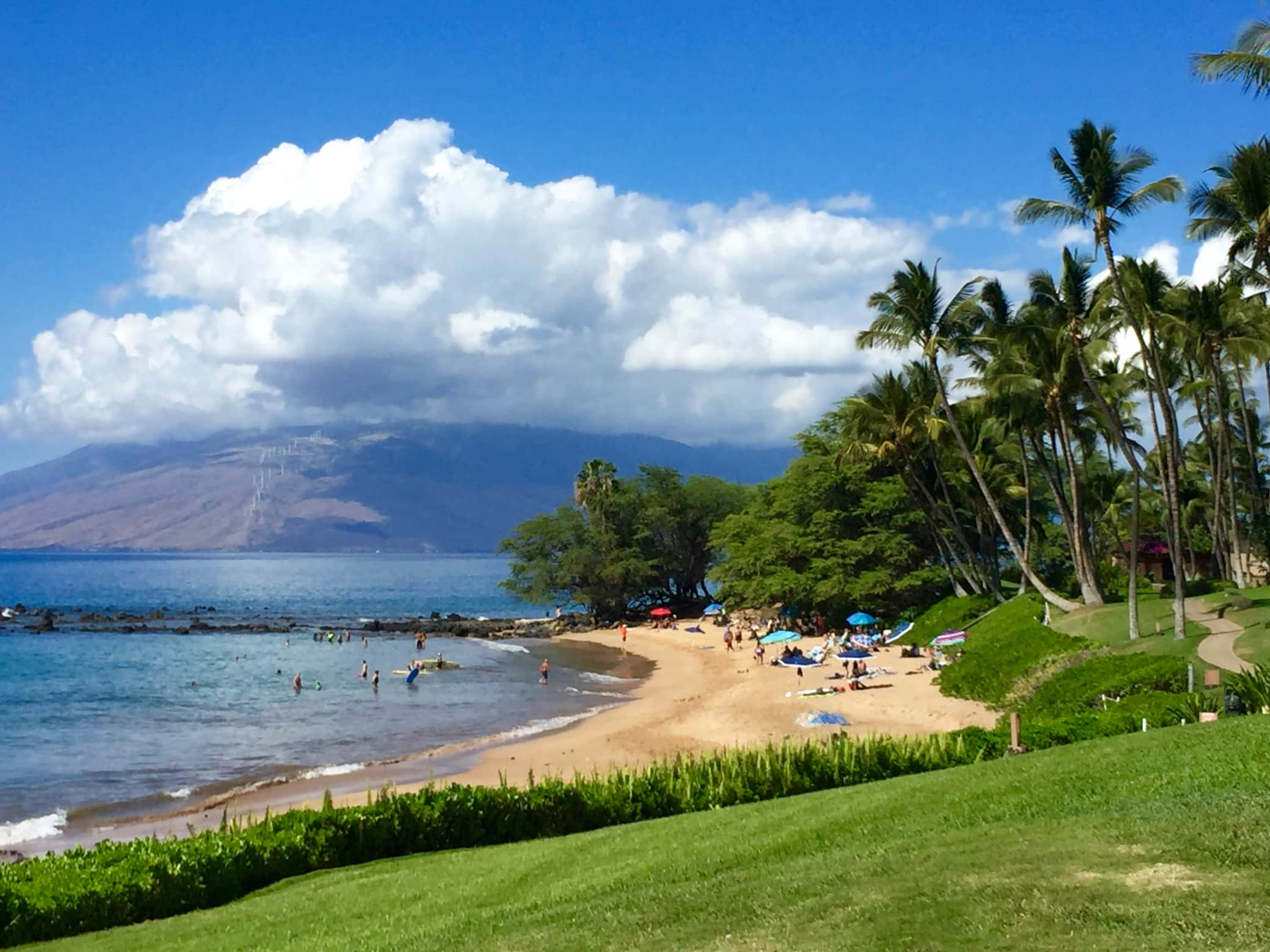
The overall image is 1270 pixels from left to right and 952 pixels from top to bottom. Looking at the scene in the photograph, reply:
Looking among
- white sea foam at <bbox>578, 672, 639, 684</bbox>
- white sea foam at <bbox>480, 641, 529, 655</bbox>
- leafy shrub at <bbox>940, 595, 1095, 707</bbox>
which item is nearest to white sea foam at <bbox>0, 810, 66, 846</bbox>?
leafy shrub at <bbox>940, 595, 1095, 707</bbox>

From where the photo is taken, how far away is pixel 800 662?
137 feet

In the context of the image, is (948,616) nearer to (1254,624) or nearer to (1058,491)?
(1058,491)

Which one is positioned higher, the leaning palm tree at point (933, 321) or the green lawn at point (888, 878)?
the leaning palm tree at point (933, 321)

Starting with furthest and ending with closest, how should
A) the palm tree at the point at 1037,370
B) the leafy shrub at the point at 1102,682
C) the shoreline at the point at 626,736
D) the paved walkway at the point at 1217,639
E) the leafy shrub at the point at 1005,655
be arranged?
the palm tree at the point at 1037,370
the leafy shrub at the point at 1005,655
the shoreline at the point at 626,736
the paved walkway at the point at 1217,639
the leafy shrub at the point at 1102,682

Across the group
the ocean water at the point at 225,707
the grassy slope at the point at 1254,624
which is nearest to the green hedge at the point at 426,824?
the grassy slope at the point at 1254,624

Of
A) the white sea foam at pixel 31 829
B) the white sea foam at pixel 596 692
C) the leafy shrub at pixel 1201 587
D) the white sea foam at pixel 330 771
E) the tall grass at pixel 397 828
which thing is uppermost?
the leafy shrub at pixel 1201 587

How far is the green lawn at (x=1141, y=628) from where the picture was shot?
24188 mm

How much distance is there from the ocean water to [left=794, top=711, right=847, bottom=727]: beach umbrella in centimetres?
960

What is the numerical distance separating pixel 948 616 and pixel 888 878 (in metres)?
37.3

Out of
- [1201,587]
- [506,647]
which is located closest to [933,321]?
[1201,587]

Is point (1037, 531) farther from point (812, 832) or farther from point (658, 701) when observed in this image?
point (812, 832)

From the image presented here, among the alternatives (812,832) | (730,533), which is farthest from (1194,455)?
(812,832)

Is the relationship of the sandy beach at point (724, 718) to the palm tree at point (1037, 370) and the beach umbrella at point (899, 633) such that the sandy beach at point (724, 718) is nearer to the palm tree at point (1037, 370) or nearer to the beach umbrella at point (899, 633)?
the beach umbrella at point (899, 633)

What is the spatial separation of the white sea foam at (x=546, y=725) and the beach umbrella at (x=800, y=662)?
29.1 feet
